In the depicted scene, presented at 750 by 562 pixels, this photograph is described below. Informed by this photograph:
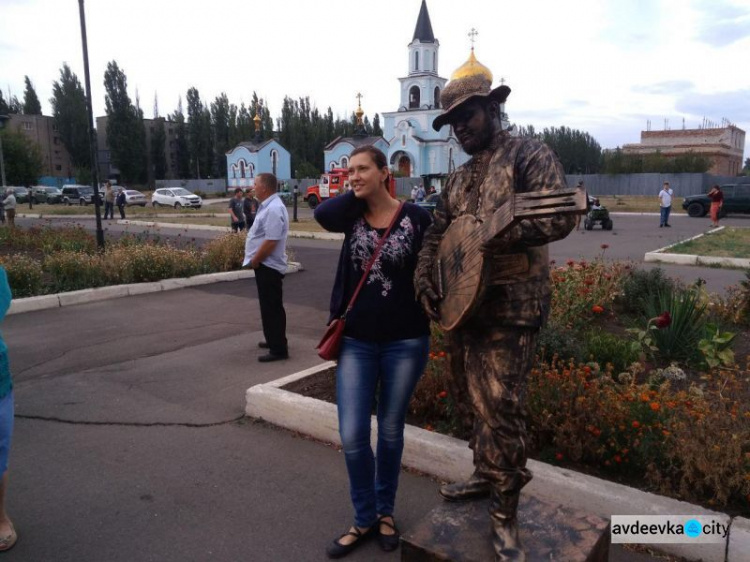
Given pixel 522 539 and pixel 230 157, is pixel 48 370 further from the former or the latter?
pixel 230 157

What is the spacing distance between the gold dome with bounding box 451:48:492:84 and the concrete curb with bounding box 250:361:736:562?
7.68 feet

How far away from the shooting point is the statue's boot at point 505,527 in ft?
8.49

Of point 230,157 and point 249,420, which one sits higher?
point 230,157

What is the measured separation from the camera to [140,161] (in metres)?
71.0

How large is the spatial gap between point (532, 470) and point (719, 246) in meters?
15.2

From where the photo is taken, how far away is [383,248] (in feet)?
10.0

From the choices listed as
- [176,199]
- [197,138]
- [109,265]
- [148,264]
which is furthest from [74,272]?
[197,138]

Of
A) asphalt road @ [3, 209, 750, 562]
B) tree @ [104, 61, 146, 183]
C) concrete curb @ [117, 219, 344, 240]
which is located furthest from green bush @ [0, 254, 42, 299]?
tree @ [104, 61, 146, 183]

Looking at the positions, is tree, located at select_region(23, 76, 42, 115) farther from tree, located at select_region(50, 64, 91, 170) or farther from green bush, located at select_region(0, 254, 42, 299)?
green bush, located at select_region(0, 254, 42, 299)

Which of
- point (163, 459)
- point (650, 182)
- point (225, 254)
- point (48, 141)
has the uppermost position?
point (48, 141)

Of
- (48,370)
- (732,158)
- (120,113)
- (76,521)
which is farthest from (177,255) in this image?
(732,158)

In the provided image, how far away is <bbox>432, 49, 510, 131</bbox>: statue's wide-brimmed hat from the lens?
2.57 m

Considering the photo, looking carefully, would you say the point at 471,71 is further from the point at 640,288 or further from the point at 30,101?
the point at 30,101

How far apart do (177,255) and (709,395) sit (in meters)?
9.96
